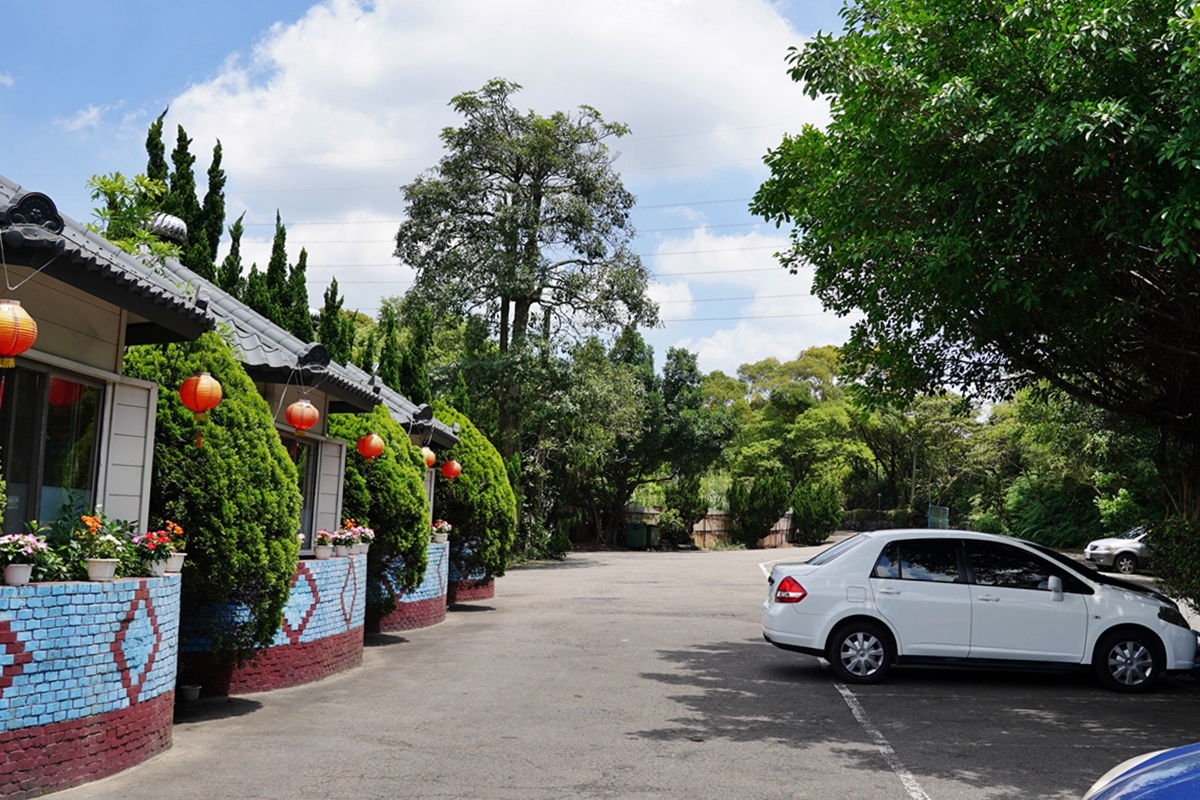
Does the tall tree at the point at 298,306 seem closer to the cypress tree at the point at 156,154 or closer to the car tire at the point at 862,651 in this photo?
the cypress tree at the point at 156,154

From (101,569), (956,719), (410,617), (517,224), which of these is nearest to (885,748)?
(956,719)

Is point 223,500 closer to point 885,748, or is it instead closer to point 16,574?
point 16,574

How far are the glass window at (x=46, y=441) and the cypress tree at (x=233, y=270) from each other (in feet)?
23.6

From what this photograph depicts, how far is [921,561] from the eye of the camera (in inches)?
443

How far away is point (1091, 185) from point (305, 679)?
347 inches

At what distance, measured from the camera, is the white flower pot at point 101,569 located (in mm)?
7055

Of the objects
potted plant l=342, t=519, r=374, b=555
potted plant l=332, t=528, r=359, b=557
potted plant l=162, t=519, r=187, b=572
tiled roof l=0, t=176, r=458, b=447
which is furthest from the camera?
potted plant l=342, t=519, r=374, b=555

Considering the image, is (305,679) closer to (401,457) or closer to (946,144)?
(401,457)

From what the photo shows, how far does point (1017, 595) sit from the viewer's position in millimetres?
10945

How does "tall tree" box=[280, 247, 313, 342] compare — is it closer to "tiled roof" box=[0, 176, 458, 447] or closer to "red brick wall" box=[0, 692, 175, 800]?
"tiled roof" box=[0, 176, 458, 447]

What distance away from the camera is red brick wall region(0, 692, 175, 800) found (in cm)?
634

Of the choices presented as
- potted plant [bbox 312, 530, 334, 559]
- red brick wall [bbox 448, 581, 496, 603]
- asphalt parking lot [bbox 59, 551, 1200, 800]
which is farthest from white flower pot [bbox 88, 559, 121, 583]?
→ red brick wall [bbox 448, 581, 496, 603]

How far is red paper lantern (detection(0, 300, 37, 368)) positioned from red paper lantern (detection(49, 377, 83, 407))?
1.48 metres

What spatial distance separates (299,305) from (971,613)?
10408mm
